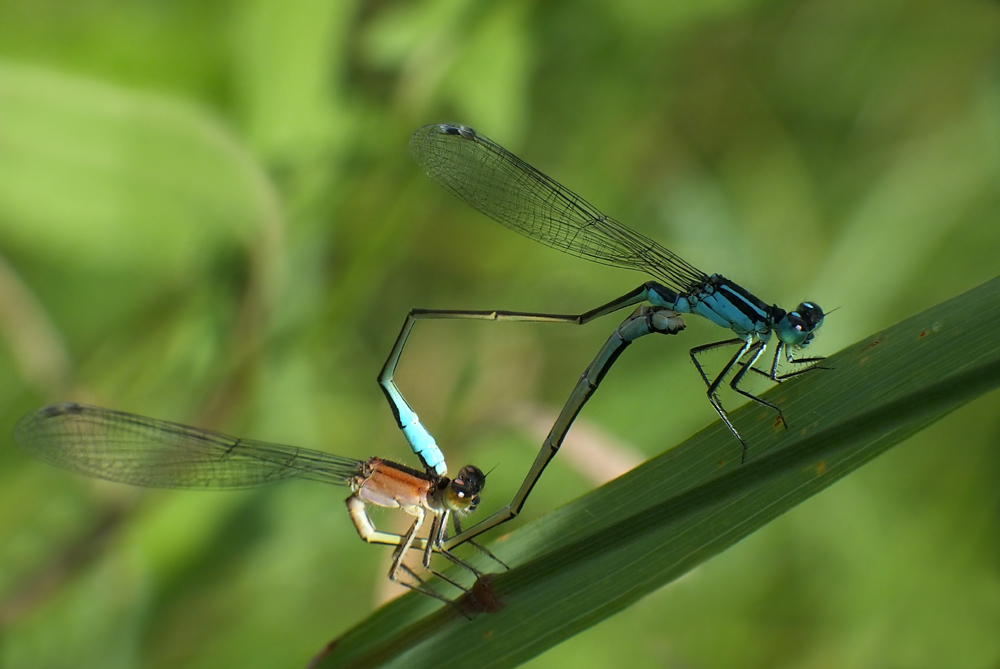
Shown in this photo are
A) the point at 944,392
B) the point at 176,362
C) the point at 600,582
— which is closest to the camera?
the point at 944,392

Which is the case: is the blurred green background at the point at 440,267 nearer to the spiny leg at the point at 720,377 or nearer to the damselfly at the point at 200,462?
the damselfly at the point at 200,462

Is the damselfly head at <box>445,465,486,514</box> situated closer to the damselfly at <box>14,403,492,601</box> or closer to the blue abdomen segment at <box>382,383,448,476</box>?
the damselfly at <box>14,403,492,601</box>

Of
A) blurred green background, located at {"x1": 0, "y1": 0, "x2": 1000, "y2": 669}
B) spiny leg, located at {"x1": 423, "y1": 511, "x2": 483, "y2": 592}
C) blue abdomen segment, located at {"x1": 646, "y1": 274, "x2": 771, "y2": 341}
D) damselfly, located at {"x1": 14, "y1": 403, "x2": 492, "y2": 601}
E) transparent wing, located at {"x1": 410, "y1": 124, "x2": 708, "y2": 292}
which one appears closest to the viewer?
spiny leg, located at {"x1": 423, "y1": 511, "x2": 483, "y2": 592}

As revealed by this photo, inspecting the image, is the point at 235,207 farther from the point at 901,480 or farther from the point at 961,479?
the point at 961,479

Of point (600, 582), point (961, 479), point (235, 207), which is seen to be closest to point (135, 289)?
point (235, 207)

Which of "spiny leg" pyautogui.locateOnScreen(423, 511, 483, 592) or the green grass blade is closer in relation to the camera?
the green grass blade

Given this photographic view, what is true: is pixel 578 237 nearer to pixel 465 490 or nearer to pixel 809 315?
pixel 809 315

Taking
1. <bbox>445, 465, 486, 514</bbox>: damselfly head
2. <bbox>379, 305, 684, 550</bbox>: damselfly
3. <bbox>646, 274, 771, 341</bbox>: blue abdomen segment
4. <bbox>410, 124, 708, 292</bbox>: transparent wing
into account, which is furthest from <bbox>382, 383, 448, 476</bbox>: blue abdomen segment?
<bbox>646, 274, 771, 341</bbox>: blue abdomen segment
